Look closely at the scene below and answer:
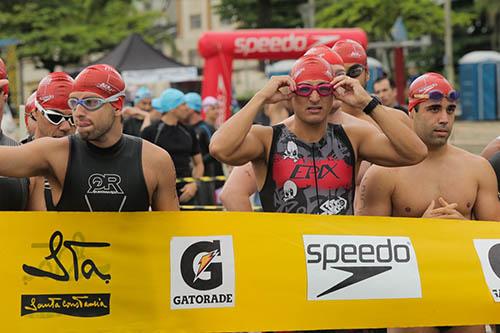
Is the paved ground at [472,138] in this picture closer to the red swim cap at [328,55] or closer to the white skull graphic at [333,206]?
the red swim cap at [328,55]

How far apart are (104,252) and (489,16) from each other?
48.2m

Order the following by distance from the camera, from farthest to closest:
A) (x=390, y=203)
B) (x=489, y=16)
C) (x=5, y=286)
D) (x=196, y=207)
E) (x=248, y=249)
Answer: (x=489, y=16) → (x=196, y=207) → (x=390, y=203) → (x=248, y=249) → (x=5, y=286)

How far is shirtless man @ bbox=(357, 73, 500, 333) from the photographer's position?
6383 millimetres

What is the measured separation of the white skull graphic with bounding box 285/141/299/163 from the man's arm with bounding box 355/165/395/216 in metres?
0.64

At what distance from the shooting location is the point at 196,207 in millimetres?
13539

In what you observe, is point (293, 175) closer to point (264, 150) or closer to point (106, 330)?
point (264, 150)

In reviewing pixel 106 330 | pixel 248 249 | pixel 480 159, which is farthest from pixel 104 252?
pixel 480 159

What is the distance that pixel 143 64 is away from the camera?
28609mm

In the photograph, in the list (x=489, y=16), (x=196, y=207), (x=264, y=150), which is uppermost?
(x=489, y=16)

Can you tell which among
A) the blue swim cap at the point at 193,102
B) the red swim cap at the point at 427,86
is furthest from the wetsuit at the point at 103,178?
the blue swim cap at the point at 193,102

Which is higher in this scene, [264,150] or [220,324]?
[264,150]

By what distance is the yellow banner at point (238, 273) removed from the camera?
5449mm

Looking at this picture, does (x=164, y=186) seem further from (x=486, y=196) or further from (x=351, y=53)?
(x=351, y=53)

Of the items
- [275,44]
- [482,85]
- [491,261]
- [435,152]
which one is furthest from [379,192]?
[482,85]
